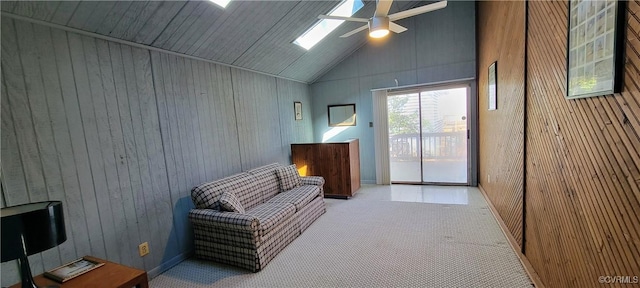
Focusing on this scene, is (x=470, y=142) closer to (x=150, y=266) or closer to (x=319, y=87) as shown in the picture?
(x=319, y=87)

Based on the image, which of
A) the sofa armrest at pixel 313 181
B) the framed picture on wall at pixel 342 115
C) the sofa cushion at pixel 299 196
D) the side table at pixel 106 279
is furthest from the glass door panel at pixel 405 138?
the side table at pixel 106 279

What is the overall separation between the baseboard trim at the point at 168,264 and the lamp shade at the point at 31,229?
136 cm

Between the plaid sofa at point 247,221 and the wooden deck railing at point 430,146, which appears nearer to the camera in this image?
the plaid sofa at point 247,221

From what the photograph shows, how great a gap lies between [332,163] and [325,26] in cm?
227

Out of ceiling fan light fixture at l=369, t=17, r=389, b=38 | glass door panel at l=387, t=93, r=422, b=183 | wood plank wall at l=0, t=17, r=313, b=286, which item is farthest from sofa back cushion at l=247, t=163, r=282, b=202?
glass door panel at l=387, t=93, r=422, b=183

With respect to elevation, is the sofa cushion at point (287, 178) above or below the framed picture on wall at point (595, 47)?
below

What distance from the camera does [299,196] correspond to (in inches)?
139

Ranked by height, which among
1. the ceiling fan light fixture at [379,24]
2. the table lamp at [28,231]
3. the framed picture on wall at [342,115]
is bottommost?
the table lamp at [28,231]

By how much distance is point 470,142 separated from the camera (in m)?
4.95

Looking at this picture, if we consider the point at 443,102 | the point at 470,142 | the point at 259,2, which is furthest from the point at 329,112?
the point at 259,2

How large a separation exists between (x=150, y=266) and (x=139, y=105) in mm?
1544

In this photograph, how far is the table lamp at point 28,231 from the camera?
1287mm

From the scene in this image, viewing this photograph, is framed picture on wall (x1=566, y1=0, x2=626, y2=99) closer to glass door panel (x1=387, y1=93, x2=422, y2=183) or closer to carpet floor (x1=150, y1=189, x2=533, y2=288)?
carpet floor (x1=150, y1=189, x2=533, y2=288)

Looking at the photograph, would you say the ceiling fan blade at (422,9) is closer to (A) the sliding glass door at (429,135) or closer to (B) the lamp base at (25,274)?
(A) the sliding glass door at (429,135)
